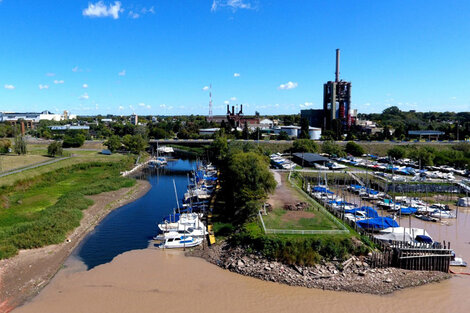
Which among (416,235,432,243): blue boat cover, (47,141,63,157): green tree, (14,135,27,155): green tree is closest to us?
(416,235,432,243): blue boat cover

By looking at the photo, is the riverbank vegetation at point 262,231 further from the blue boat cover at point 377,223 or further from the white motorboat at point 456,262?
the white motorboat at point 456,262

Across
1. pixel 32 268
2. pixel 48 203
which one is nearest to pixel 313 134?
pixel 48 203

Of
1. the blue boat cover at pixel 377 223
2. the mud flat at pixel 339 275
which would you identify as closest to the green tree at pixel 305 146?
the blue boat cover at pixel 377 223

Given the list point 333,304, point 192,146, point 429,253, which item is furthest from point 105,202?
point 192,146

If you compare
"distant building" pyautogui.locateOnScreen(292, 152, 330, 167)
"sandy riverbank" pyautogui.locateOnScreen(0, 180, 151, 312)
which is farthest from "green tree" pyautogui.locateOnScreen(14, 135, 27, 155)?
"distant building" pyautogui.locateOnScreen(292, 152, 330, 167)

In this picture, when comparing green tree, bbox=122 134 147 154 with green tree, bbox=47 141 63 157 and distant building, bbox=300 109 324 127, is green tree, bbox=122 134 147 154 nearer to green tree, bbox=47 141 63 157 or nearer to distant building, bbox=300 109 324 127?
green tree, bbox=47 141 63 157

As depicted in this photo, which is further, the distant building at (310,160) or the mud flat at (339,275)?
the distant building at (310,160)
